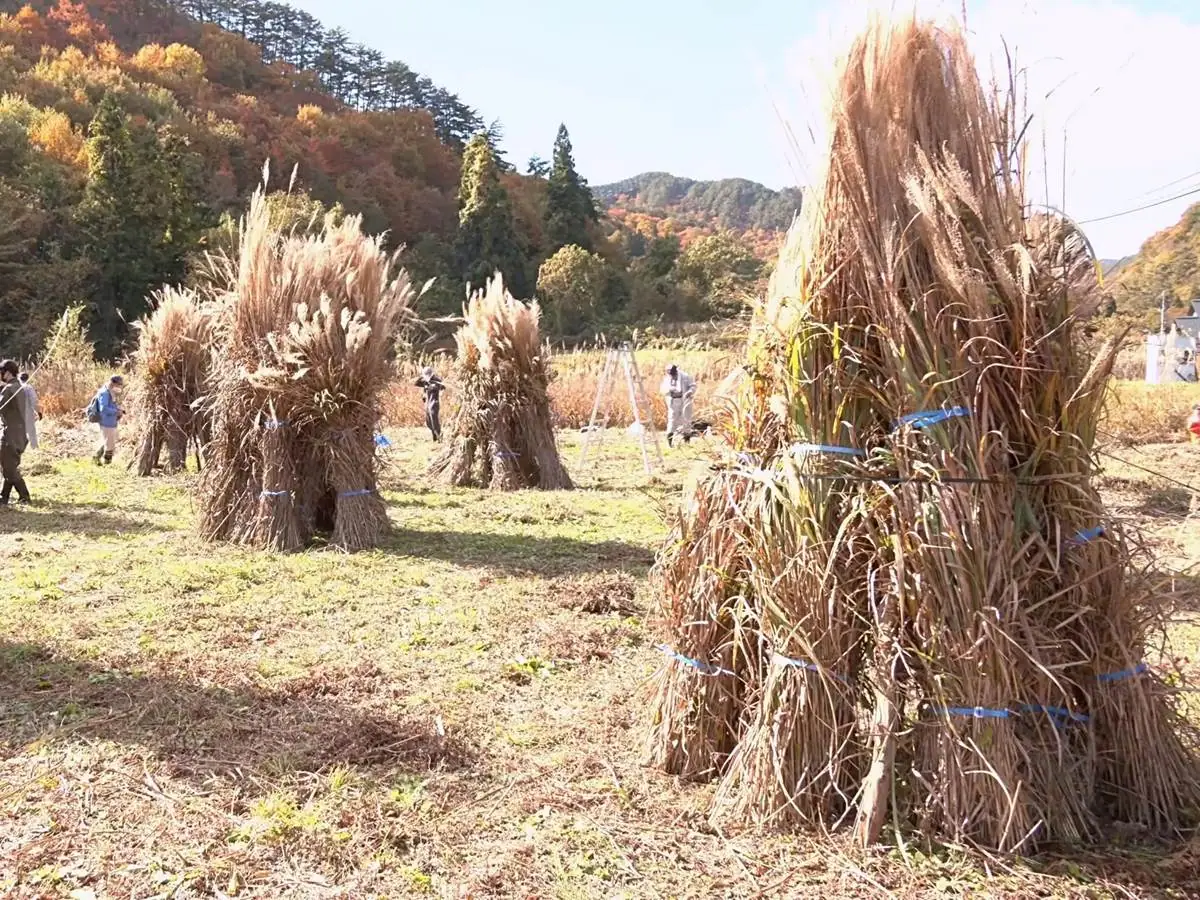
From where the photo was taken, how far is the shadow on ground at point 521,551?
6.81 meters

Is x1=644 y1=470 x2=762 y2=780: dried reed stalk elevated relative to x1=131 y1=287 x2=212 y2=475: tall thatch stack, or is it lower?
lower

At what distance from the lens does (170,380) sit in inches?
493

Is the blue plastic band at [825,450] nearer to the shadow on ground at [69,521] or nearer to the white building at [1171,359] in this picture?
the shadow on ground at [69,521]

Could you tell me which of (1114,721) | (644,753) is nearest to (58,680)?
(644,753)

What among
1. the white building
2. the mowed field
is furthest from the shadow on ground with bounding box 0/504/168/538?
the white building

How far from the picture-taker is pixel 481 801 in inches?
121

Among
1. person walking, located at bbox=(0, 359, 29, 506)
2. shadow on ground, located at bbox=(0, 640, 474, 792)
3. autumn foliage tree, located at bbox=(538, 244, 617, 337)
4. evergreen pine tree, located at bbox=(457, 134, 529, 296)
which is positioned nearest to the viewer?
shadow on ground, located at bbox=(0, 640, 474, 792)

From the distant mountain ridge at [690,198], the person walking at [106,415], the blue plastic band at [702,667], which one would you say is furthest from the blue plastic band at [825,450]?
the distant mountain ridge at [690,198]

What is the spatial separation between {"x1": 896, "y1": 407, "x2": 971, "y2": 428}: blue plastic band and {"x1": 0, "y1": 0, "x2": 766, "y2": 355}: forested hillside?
79 cm

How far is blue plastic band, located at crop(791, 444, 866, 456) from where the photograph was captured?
9.11ft

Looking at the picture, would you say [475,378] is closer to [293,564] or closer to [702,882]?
[293,564]

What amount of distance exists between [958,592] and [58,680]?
12.8ft

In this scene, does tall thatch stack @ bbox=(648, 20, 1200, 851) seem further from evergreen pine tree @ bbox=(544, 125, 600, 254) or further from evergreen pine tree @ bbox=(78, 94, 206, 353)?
evergreen pine tree @ bbox=(544, 125, 600, 254)

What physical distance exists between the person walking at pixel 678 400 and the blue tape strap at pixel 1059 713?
12.7m
